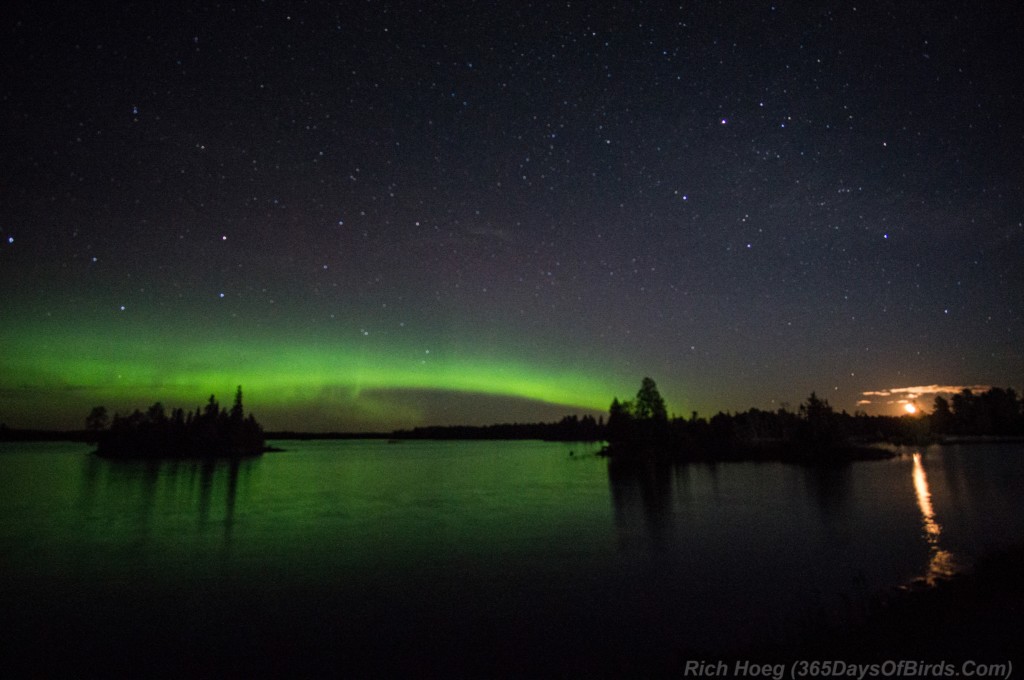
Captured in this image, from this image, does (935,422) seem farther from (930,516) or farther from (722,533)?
(722,533)

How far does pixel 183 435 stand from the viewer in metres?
150

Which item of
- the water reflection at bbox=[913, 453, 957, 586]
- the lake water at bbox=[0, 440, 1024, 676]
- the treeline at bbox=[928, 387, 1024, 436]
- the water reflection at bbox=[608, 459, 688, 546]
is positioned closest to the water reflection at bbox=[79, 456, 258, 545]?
the lake water at bbox=[0, 440, 1024, 676]

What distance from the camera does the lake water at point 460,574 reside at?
14.8 meters

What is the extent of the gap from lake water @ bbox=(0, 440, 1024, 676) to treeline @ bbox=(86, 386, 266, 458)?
108 meters

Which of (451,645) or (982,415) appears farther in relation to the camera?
(982,415)

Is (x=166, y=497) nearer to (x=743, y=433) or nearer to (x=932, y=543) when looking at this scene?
(x=932, y=543)

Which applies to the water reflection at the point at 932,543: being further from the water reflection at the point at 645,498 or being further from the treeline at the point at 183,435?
the treeline at the point at 183,435

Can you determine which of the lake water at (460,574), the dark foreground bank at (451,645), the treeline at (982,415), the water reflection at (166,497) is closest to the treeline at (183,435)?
the water reflection at (166,497)

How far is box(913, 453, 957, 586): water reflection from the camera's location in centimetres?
1969

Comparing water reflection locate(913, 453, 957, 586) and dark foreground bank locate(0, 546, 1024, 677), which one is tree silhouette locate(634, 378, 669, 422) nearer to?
water reflection locate(913, 453, 957, 586)

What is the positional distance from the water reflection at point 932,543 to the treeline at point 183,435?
158 meters

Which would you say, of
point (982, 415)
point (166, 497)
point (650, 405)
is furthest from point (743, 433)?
point (166, 497)

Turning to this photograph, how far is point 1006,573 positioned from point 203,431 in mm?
176297

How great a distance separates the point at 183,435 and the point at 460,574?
158710mm
